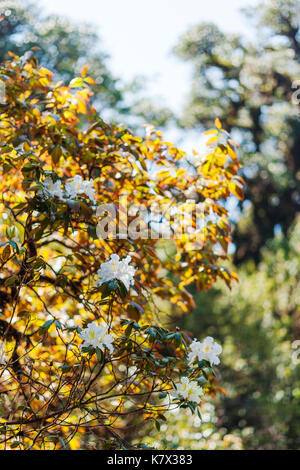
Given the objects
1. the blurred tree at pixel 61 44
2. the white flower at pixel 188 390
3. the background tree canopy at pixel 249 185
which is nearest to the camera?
the white flower at pixel 188 390

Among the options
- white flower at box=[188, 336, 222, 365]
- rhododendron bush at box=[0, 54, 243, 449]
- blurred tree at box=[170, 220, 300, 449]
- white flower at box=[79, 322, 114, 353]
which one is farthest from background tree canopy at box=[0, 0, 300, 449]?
white flower at box=[79, 322, 114, 353]

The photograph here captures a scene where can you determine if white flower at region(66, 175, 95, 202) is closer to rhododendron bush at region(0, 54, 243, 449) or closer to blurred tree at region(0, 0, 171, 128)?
rhododendron bush at region(0, 54, 243, 449)

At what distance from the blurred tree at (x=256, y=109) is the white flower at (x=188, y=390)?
11.8 meters

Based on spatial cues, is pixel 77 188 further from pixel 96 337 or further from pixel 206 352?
→ pixel 206 352

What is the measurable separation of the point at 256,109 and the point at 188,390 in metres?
13.5

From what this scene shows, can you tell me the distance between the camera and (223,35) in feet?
43.5

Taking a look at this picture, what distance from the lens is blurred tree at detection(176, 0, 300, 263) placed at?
12.3 metres

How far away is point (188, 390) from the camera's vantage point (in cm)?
146

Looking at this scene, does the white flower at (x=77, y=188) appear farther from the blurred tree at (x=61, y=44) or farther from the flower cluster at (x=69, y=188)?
the blurred tree at (x=61, y=44)

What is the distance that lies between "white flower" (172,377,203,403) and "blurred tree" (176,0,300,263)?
11.8m

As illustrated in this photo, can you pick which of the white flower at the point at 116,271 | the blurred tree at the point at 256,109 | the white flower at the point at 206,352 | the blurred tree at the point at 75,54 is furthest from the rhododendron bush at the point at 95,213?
the blurred tree at the point at 256,109

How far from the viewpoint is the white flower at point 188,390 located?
1.46 metres
